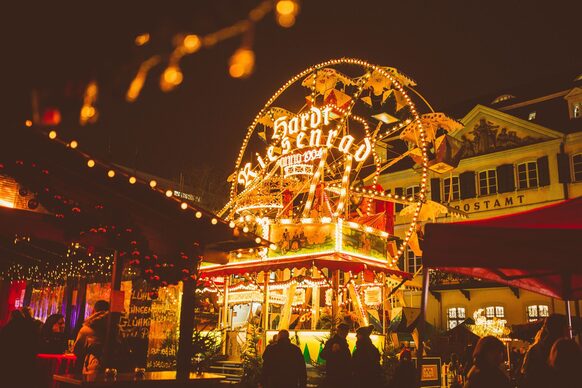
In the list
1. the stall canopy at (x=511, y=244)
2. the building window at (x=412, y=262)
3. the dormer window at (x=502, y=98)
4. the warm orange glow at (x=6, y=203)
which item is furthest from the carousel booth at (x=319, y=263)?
the dormer window at (x=502, y=98)

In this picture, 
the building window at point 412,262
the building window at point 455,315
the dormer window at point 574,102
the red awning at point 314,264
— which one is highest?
the dormer window at point 574,102

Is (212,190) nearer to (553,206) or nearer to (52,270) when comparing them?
(52,270)

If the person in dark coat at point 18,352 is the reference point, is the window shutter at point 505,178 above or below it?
above

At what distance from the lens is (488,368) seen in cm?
484

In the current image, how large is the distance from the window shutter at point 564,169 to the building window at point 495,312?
673cm

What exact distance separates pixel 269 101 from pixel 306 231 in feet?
20.6

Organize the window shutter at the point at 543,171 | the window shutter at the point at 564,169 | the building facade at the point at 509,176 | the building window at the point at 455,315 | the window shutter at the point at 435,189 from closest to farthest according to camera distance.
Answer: the window shutter at the point at 564,169, the building facade at the point at 509,176, the window shutter at the point at 543,171, the building window at the point at 455,315, the window shutter at the point at 435,189

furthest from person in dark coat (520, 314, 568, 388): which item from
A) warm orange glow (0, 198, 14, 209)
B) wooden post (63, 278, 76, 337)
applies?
wooden post (63, 278, 76, 337)

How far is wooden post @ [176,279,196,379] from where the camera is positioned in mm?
7705

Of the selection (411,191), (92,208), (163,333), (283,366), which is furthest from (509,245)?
(411,191)

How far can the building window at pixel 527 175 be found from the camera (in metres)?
25.5

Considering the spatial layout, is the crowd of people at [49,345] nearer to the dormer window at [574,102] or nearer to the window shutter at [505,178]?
A: the window shutter at [505,178]

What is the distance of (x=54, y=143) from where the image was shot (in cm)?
658

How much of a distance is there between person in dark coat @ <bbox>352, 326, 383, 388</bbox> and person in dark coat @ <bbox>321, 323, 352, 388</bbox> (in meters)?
0.11
